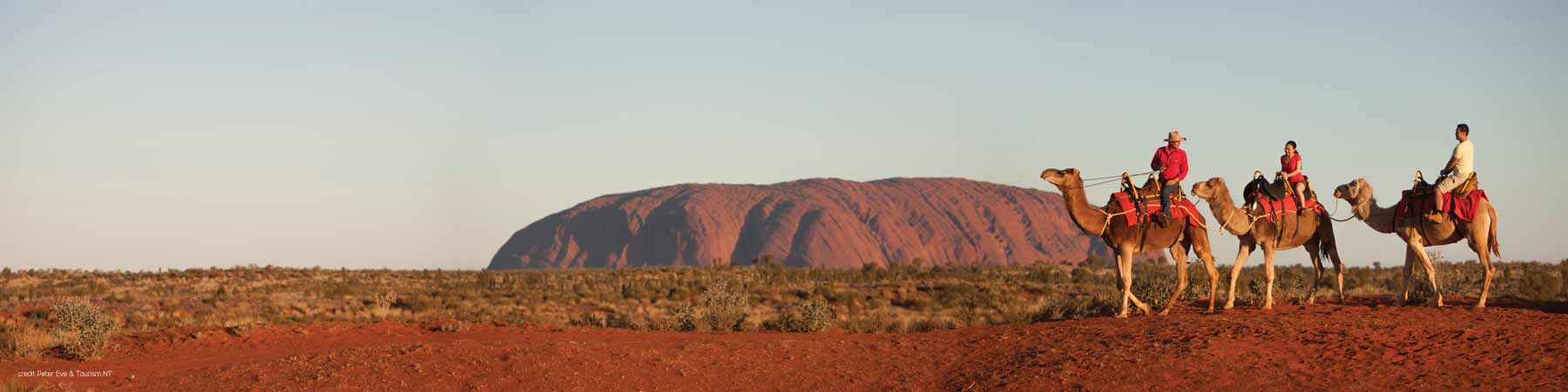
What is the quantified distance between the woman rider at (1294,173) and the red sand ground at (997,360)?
5.75 ft

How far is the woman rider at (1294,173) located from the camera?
20.1 metres

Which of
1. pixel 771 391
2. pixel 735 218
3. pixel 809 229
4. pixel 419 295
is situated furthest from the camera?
pixel 735 218

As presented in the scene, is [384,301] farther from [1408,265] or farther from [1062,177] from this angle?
[1408,265]

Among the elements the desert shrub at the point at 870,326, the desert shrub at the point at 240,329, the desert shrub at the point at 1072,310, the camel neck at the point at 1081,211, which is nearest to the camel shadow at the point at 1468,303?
the desert shrub at the point at 1072,310

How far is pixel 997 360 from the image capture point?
17.3m

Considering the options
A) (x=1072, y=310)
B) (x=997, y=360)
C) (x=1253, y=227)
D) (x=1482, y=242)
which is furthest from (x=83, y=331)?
(x=1482, y=242)

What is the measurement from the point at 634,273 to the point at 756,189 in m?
90.3

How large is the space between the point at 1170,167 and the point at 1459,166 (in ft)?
13.2

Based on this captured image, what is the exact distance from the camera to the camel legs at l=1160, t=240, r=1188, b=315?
2006 cm

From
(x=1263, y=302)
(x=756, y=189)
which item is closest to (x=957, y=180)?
(x=756, y=189)

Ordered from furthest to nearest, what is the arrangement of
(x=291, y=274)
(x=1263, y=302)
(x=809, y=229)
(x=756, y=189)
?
(x=756, y=189), (x=809, y=229), (x=291, y=274), (x=1263, y=302)

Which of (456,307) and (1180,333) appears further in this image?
(456,307)

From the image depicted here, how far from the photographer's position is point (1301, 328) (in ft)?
56.2

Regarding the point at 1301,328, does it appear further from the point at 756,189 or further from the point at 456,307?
the point at 756,189
